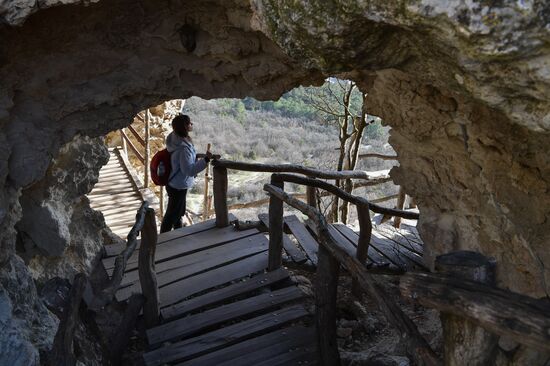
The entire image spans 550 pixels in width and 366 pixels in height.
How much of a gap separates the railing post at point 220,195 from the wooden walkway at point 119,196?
3.26 meters

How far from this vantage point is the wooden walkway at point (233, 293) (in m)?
4.34

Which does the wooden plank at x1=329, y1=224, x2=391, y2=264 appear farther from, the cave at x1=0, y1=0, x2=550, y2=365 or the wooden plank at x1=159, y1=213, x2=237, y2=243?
the wooden plank at x1=159, y1=213, x2=237, y2=243

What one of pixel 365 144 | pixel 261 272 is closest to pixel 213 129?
pixel 365 144

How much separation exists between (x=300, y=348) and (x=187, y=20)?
2.68 metres

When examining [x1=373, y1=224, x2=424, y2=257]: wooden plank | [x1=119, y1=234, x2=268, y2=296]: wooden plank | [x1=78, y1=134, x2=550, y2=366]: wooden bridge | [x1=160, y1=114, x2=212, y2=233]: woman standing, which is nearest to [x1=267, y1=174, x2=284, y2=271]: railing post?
[x1=78, y1=134, x2=550, y2=366]: wooden bridge

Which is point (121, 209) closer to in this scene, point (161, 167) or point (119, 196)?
point (119, 196)

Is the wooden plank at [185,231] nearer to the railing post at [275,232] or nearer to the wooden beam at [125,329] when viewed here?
the railing post at [275,232]

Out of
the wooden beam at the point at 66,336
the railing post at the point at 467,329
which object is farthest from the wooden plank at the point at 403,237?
the wooden beam at the point at 66,336

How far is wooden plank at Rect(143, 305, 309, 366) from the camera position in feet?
14.0

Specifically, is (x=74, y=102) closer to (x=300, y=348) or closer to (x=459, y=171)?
(x=300, y=348)

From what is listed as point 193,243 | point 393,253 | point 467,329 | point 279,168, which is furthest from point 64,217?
point 467,329

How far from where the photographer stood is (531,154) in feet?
11.2

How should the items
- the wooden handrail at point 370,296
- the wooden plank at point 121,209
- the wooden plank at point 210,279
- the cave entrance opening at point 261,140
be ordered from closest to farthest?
the wooden handrail at point 370,296, the wooden plank at point 210,279, the wooden plank at point 121,209, the cave entrance opening at point 261,140

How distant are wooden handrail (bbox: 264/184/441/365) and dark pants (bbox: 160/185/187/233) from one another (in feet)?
4.14
